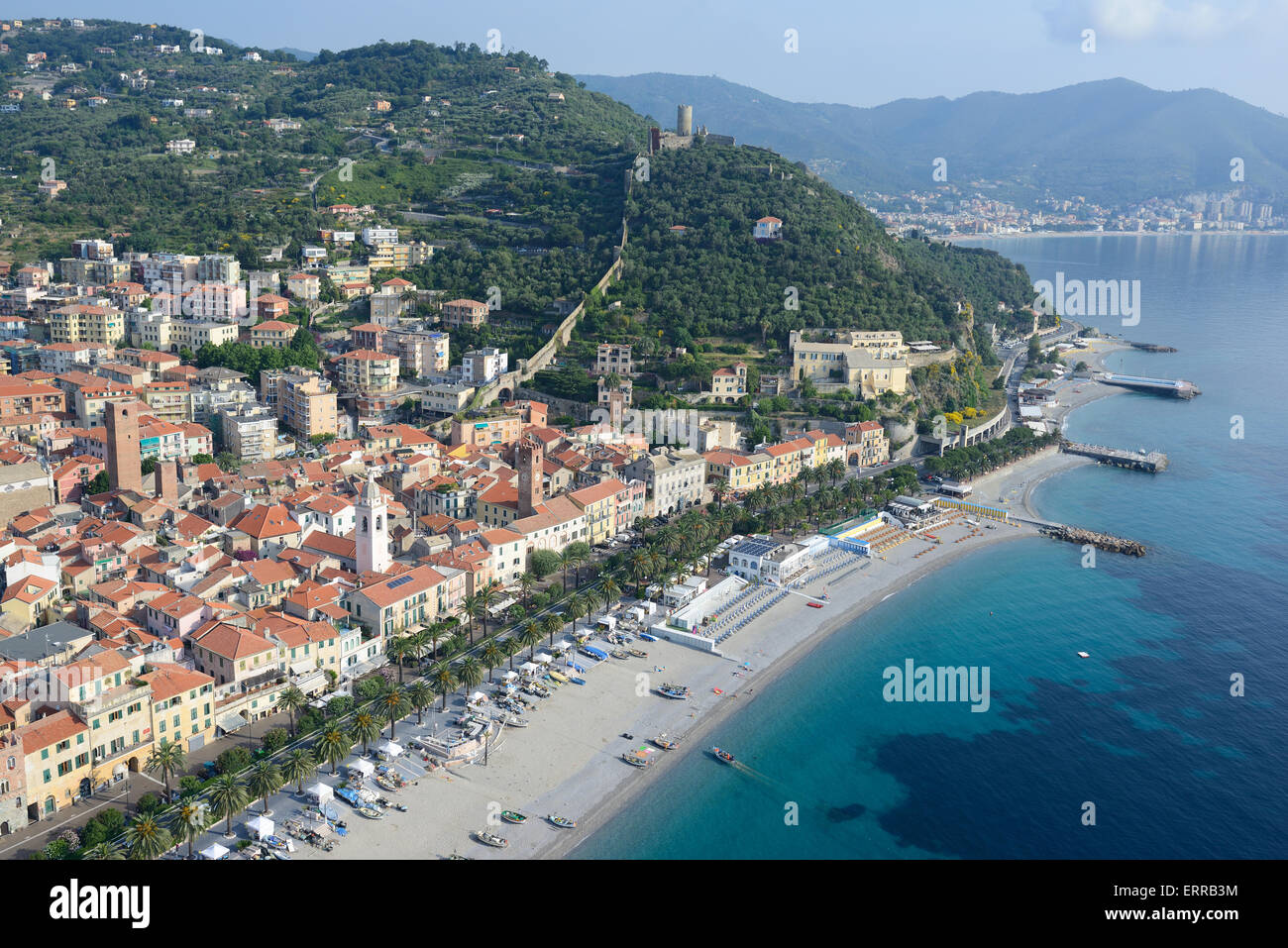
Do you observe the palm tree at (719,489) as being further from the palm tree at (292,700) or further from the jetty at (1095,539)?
the palm tree at (292,700)

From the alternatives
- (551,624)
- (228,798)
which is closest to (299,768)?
(228,798)

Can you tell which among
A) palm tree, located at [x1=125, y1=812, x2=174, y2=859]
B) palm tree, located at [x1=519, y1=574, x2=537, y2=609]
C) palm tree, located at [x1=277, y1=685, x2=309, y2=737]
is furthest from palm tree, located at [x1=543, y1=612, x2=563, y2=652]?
palm tree, located at [x1=125, y1=812, x2=174, y2=859]

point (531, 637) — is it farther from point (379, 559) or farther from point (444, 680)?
point (379, 559)

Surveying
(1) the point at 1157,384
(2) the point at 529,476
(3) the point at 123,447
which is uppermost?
(1) the point at 1157,384

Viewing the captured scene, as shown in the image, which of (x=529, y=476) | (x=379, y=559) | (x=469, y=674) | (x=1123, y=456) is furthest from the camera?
(x=1123, y=456)
